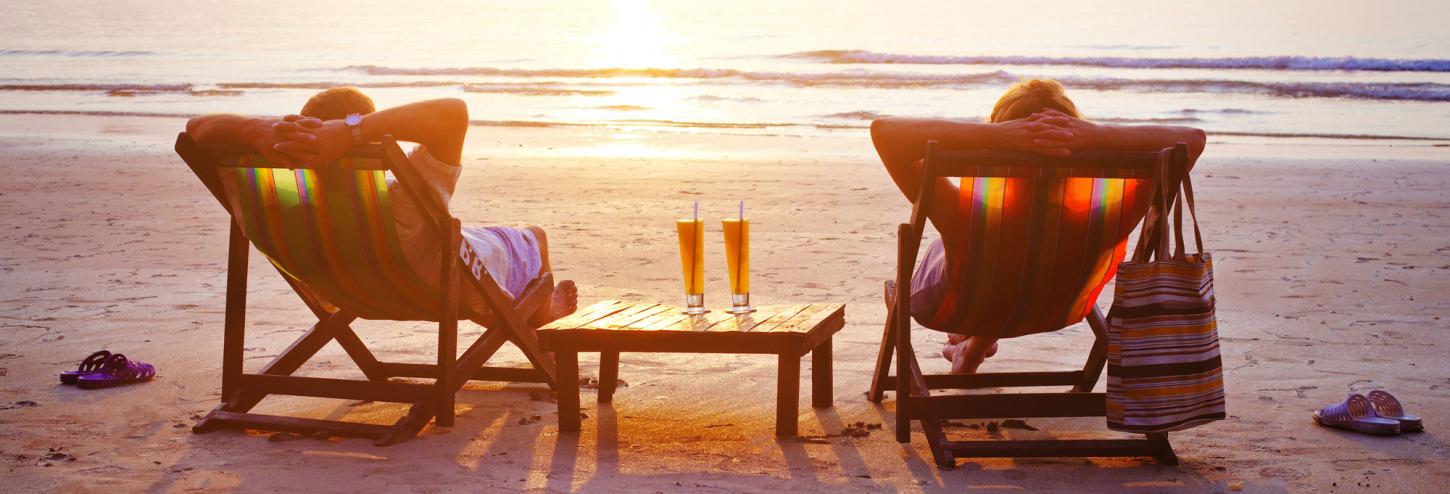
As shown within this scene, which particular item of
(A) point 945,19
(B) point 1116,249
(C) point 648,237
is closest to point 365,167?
(B) point 1116,249

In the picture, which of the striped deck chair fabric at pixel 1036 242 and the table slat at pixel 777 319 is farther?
the table slat at pixel 777 319

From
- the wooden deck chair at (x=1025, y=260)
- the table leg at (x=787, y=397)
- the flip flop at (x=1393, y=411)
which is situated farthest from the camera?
the flip flop at (x=1393, y=411)

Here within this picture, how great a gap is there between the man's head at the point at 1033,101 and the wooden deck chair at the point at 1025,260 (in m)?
0.23

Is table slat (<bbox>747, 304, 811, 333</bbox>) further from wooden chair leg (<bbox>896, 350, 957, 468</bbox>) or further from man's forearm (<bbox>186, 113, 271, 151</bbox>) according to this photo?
man's forearm (<bbox>186, 113, 271, 151</bbox>)

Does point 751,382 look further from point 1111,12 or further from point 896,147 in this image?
point 1111,12

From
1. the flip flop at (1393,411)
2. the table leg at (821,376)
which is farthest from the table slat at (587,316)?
the flip flop at (1393,411)

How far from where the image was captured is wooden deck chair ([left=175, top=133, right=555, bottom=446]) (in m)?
3.77

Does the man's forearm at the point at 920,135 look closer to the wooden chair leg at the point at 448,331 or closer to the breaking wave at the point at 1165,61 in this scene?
the wooden chair leg at the point at 448,331

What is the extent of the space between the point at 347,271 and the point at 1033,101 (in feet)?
6.48

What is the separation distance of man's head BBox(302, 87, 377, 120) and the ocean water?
12967 mm

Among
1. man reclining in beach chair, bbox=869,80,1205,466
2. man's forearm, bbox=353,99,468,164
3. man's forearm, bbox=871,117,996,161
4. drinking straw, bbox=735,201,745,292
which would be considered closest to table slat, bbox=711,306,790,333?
drinking straw, bbox=735,201,745,292

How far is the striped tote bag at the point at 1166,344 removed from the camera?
3.33 m

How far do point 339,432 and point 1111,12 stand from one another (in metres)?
37.1

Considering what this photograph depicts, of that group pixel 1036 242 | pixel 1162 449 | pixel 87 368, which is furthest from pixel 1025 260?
pixel 87 368
